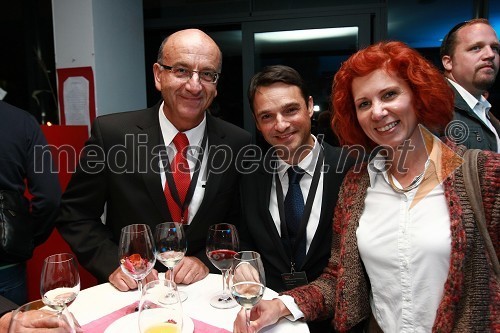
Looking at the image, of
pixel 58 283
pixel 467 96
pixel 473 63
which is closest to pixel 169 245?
pixel 58 283

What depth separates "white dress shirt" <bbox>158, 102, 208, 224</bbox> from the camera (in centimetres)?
198

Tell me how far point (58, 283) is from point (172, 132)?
1.07 meters

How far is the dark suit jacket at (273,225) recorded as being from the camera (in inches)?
71.7

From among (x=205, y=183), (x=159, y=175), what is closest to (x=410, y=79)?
(x=205, y=183)

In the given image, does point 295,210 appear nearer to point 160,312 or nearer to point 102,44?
point 160,312

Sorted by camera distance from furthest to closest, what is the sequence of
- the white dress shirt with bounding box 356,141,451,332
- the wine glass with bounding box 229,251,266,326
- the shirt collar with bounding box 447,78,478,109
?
the shirt collar with bounding box 447,78,478,109 → the white dress shirt with bounding box 356,141,451,332 → the wine glass with bounding box 229,251,266,326

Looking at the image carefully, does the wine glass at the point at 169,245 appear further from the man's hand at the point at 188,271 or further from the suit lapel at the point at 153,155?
the suit lapel at the point at 153,155

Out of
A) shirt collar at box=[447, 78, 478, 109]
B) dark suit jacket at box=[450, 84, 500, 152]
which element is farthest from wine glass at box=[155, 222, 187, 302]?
shirt collar at box=[447, 78, 478, 109]

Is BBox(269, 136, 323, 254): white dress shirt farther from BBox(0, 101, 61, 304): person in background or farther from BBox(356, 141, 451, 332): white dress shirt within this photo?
BBox(0, 101, 61, 304): person in background

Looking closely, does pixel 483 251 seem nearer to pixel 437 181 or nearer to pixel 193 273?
pixel 437 181

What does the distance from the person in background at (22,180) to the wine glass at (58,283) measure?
1.12 metres

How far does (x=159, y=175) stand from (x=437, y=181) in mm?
1258

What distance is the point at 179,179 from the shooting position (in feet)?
6.42

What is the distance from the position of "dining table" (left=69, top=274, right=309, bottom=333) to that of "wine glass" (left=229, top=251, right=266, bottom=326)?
191 mm
